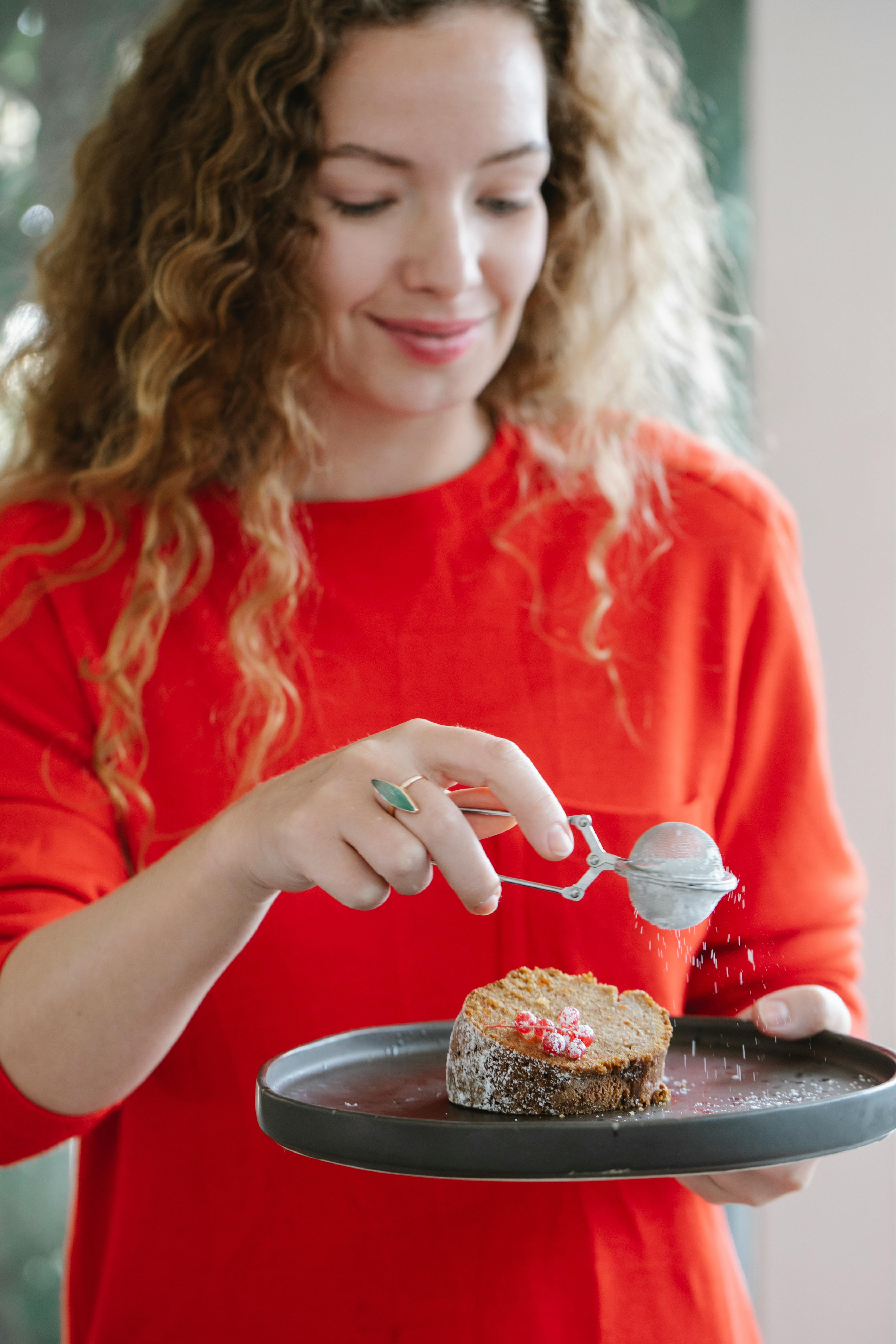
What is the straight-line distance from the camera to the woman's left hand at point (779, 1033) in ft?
3.01

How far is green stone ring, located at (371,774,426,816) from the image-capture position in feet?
2.36

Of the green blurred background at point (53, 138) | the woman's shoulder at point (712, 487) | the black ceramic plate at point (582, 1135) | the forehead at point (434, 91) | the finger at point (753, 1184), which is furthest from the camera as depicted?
the green blurred background at point (53, 138)

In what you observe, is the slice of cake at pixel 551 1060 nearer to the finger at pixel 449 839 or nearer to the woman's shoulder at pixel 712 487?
the finger at pixel 449 839

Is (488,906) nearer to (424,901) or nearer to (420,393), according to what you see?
(424,901)

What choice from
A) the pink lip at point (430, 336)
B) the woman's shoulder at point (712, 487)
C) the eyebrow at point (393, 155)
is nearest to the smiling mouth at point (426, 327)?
the pink lip at point (430, 336)

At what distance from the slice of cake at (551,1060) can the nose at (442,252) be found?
1.92 feet

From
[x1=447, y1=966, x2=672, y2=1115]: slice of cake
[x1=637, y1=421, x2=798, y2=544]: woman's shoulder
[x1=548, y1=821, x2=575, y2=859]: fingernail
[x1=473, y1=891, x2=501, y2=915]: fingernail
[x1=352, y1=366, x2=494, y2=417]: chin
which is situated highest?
[x1=352, y1=366, x2=494, y2=417]: chin

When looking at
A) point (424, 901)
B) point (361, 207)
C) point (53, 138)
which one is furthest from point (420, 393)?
point (53, 138)

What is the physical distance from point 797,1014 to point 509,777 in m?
0.36

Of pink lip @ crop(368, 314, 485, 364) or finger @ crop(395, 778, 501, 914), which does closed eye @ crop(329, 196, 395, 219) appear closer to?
pink lip @ crop(368, 314, 485, 364)

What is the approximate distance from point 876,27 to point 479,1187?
1.55 m

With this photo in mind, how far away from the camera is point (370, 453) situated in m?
1.21

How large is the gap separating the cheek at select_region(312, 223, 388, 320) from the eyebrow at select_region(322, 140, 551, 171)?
0.18 feet

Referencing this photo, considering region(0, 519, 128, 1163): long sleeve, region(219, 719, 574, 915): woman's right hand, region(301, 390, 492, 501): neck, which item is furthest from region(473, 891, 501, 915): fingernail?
region(301, 390, 492, 501): neck
